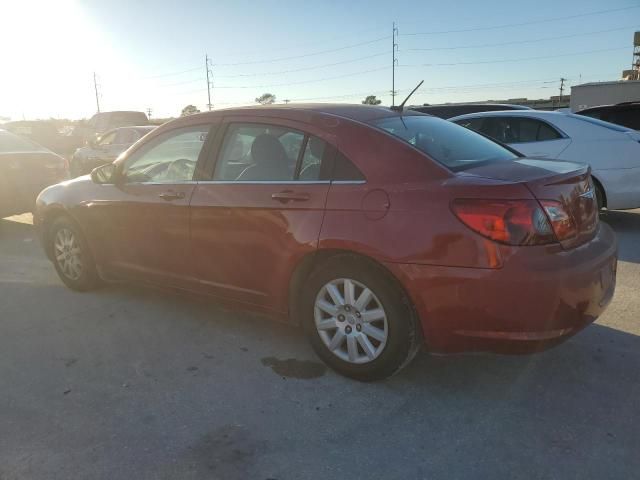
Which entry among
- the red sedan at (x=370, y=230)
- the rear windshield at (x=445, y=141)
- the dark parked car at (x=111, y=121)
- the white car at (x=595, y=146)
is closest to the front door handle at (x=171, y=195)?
the red sedan at (x=370, y=230)

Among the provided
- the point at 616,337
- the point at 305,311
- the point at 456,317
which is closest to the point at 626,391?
the point at 616,337

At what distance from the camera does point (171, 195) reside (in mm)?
4031

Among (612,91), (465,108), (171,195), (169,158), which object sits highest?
(612,91)

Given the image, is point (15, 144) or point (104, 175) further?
point (15, 144)

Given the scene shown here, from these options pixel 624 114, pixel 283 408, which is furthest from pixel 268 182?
pixel 624 114

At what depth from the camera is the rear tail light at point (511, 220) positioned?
2.71m

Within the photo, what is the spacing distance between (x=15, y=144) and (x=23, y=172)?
775 millimetres

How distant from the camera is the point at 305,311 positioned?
3.43m

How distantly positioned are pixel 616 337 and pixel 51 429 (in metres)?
3.62

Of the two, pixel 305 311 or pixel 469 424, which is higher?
pixel 305 311

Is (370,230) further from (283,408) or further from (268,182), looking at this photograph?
(283,408)

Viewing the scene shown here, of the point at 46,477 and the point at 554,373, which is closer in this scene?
the point at 46,477

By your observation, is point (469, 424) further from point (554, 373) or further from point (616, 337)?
point (616, 337)

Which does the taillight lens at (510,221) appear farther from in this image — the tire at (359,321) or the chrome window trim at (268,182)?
the chrome window trim at (268,182)
